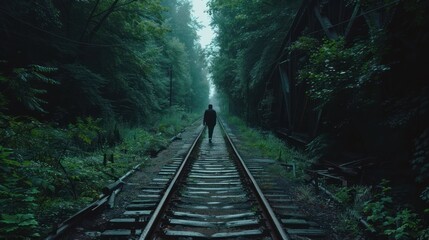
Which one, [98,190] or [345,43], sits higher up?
[345,43]

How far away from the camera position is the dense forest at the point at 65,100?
188 inches

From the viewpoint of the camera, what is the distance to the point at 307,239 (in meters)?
3.97

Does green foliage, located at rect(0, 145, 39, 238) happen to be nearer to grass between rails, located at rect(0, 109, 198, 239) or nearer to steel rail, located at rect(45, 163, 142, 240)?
grass between rails, located at rect(0, 109, 198, 239)

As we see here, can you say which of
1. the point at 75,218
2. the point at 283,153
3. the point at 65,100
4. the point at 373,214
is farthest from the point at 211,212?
the point at 65,100

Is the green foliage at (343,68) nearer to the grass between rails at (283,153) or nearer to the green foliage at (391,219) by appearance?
the green foliage at (391,219)

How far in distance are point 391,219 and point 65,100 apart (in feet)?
41.0

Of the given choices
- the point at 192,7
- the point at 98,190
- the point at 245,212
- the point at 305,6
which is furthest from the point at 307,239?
the point at 192,7

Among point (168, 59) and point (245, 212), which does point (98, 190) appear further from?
point (168, 59)

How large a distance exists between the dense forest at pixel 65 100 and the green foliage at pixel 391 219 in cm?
466

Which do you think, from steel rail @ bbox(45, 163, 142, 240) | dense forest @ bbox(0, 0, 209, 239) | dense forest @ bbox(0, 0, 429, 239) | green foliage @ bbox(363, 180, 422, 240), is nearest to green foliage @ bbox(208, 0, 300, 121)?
dense forest @ bbox(0, 0, 429, 239)

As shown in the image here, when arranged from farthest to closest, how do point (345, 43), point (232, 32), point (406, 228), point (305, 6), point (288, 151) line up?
1. point (232, 32)
2. point (288, 151)
3. point (305, 6)
4. point (345, 43)
5. point (406, 228)

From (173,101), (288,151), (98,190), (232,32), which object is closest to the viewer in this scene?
(98,190)

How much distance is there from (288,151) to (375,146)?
5476 millimetres

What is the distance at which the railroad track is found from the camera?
13.3ft
